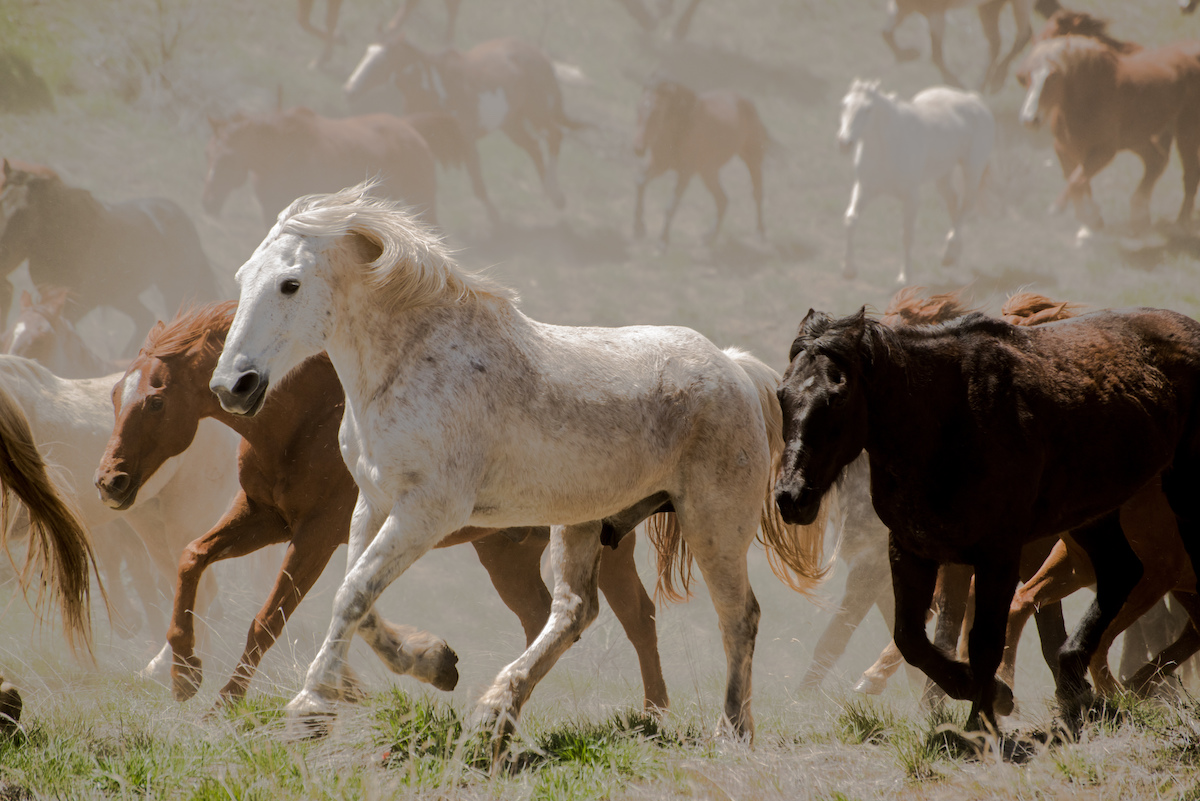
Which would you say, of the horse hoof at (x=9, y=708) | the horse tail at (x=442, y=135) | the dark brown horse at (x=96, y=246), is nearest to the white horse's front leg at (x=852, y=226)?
the horse tail at (x=442, y=135)

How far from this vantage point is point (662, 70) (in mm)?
22016

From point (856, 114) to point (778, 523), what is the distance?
37.6ft

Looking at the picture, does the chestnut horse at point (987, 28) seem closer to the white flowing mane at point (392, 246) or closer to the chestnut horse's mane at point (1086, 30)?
the chestnut horse's mane at point (1086, 30)

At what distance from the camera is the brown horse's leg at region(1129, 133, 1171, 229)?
14.2 metres

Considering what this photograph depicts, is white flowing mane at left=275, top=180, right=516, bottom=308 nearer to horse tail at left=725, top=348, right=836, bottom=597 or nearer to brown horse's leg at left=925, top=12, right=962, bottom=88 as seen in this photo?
horse tail at left=725, top=348, right=836, bottom=597

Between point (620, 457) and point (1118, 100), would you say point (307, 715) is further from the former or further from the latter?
point (1118, 100)

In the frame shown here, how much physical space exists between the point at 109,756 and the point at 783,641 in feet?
20.7

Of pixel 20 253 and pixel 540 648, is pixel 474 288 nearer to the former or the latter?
pixel 540 648

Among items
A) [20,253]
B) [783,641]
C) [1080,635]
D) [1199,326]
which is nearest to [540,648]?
[1080,635]

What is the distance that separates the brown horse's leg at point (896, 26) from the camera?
1988 centimetres

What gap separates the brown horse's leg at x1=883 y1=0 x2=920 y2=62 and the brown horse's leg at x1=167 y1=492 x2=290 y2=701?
19.5m

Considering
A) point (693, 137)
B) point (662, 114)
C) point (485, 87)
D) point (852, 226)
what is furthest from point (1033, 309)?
point (485, 87)

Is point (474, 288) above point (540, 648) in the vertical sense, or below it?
above

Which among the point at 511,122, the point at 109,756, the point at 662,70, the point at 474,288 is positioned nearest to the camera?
the point at 109,756
